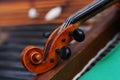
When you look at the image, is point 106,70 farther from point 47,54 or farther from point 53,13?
point 53,13

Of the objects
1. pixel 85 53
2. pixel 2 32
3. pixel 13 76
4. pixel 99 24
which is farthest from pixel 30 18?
pixel 85 53

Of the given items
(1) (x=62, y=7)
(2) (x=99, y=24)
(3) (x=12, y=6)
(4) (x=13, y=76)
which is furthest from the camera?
(3) (x=12, y=6)

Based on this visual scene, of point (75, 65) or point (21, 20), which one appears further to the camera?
point (21, 20)

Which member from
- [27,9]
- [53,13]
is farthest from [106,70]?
[27,9]

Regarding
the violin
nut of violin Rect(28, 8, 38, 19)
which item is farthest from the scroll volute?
nut of violin Rect(28, 8, 38, 19)

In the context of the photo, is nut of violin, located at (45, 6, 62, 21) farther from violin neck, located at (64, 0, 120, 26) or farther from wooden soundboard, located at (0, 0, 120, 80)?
violin neck, located at (64, 0, 120, 26)

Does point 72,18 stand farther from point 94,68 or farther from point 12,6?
point 12,6

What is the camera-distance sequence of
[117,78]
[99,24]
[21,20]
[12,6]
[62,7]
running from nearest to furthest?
1. [117,78]
2. [99,24]
3. [62,7]
4. [21,20]
5. [12,6]
